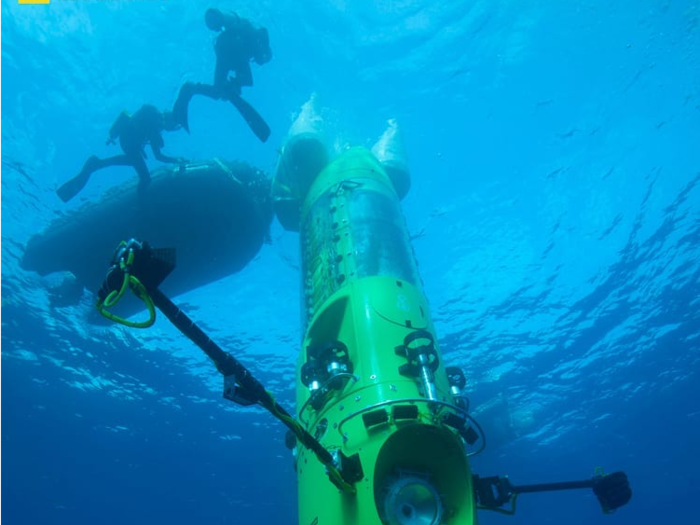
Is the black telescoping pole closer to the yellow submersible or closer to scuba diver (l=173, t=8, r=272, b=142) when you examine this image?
the yellow submersible

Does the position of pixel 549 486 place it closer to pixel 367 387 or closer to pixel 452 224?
pixel 367 387

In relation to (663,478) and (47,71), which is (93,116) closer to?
(47,71)

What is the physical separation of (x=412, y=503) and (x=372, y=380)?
1229mm

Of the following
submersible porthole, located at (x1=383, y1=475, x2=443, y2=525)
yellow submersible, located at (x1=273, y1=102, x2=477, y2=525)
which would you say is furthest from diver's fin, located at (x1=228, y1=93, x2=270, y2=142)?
submersible porthole, located at (x1=383, y1=475, x2=443, y2=525)

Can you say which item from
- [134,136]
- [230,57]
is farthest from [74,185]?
[230,57]

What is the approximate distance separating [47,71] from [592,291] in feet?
72.0

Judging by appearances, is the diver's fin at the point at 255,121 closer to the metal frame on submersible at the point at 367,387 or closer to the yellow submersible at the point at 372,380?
the yellow submersible at the point at 372,380

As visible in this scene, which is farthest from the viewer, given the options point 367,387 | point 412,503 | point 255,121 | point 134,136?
point 134,136

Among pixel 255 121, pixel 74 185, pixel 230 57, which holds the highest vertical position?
pixel 230 57

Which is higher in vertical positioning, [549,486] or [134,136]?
[134,136]

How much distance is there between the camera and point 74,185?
8.80m

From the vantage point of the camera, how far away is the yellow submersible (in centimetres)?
389

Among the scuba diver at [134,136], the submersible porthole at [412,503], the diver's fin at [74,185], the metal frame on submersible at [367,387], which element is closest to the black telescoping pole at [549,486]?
the metal frame on submersible at [367,387]

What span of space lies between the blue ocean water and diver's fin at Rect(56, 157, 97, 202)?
378 centimetres
